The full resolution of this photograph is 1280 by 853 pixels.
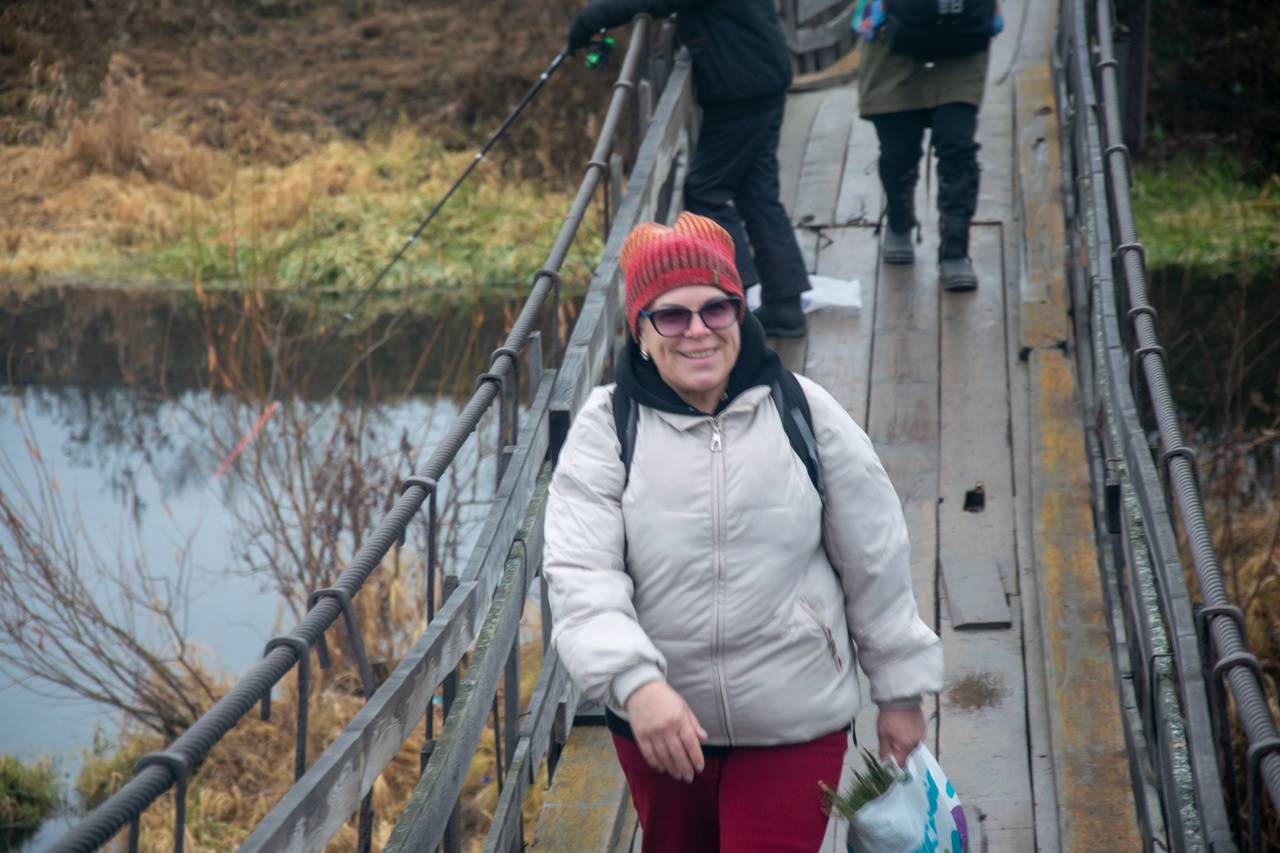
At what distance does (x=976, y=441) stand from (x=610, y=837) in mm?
1983

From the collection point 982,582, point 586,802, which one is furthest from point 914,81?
point 586,802

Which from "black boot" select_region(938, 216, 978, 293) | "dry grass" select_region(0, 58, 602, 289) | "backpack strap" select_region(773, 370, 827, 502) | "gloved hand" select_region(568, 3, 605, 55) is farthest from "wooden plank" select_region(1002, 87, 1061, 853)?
"dry grass" select_region(0, 58, 602, 289)

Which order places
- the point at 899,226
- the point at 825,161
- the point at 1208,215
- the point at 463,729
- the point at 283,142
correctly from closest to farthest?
the point at 463,729 < the point at 899,226 < the point at 825,161 < the point at 1208,215 < the point at 283,142

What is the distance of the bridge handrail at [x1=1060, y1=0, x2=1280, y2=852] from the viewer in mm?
1787

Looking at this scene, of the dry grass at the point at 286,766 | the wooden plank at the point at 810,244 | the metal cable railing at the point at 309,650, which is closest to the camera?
the metal cable railing at the point at 309,650

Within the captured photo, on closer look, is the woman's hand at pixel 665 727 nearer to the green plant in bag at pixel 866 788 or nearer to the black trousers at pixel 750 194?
the green plant in bag at pixel 866 788

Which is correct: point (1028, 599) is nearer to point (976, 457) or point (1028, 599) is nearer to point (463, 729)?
point (976, 457)

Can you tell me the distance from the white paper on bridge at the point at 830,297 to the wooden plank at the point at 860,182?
2.44ft

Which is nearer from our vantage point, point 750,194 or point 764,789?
point 764,789

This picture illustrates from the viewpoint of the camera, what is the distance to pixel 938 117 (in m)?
4.83

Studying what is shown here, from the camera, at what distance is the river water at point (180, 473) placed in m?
6.78

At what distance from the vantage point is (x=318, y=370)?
12.1m

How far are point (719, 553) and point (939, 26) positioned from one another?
3173mm

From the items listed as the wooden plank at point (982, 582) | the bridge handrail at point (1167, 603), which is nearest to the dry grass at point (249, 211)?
the wooden plank at point (982, 582)
